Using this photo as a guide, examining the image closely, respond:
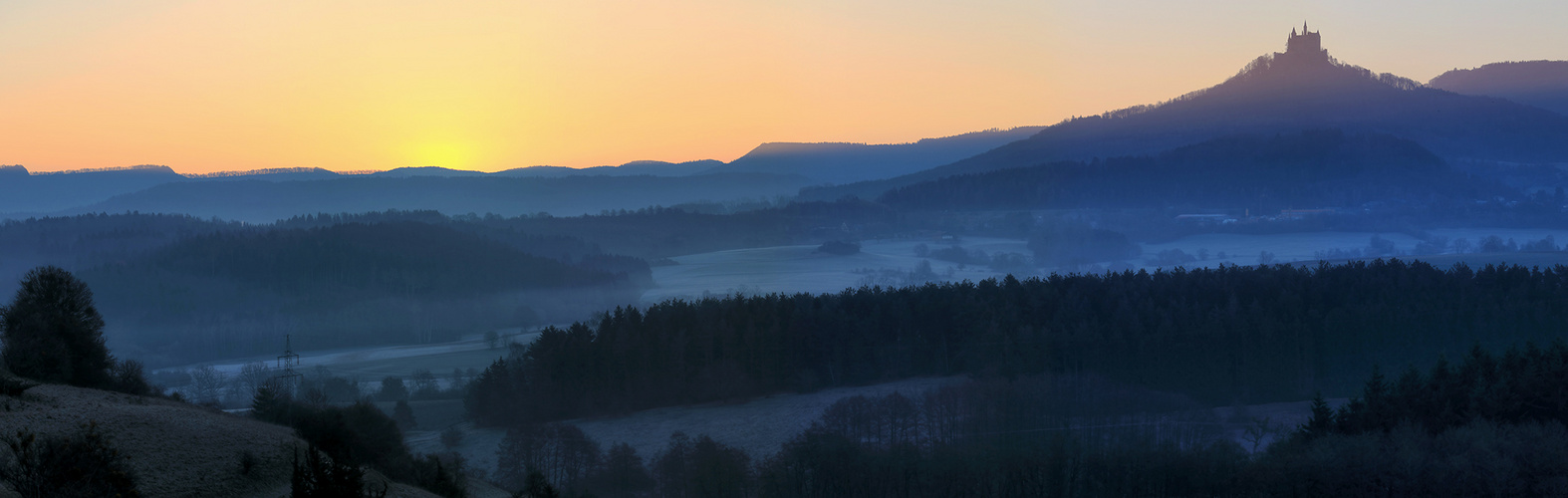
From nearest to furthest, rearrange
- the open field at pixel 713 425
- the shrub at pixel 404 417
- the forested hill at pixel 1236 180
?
the open field at pixel 713 425 < the shrub at pixel 404 417 < the forested hill at pixel 1236 180

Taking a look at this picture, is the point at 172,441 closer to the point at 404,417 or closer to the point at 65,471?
the point at 65,471

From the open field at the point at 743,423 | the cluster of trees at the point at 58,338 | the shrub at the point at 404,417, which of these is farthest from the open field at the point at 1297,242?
the cluster of trees at the point at 58,338

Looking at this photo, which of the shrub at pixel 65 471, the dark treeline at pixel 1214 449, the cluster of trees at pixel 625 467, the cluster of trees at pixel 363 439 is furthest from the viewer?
the cluster of trees at pixel 625 467

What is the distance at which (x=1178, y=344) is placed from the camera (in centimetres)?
4694

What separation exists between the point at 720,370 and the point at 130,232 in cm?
11395

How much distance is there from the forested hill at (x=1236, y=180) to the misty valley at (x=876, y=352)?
0.65 m

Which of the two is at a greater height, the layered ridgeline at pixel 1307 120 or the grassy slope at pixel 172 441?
the layered ridgeline at pixel 1307 120

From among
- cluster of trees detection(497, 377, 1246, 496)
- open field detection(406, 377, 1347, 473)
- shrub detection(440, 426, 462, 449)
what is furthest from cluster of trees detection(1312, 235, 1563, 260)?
shrub detection(440, 426, 462, 449)

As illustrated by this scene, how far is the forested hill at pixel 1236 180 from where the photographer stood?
112 m

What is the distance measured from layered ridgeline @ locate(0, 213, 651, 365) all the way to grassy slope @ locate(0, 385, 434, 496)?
3067 inches

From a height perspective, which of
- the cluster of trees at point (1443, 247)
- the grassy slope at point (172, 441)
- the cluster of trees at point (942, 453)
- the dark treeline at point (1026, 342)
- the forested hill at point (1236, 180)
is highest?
the forested hill at point (1236, 180)

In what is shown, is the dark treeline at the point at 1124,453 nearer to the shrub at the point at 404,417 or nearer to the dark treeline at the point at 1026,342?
the dark treeline at the point at 1026,342

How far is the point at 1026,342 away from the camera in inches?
1864

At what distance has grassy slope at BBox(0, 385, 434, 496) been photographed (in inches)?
659
